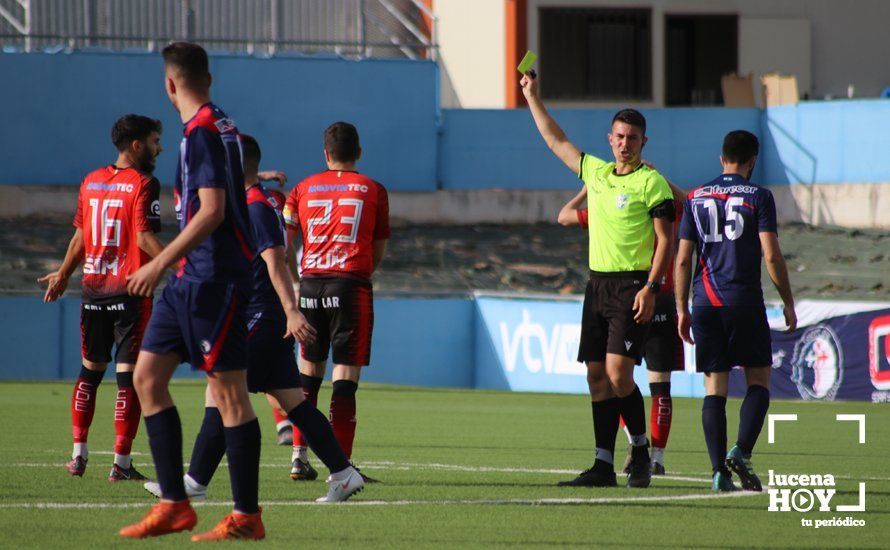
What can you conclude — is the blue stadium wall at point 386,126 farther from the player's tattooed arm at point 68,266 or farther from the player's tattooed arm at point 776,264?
the player's tattooed arm at point 776,264

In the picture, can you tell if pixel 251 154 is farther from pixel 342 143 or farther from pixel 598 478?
pixel 598 478

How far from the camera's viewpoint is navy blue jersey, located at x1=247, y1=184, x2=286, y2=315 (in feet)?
27.5

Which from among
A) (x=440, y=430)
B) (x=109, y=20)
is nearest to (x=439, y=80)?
(x=109, y=20)

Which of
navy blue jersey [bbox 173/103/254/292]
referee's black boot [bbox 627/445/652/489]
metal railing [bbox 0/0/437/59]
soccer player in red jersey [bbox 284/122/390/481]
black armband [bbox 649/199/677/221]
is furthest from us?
metal railing [bbox 0/0/437/59]

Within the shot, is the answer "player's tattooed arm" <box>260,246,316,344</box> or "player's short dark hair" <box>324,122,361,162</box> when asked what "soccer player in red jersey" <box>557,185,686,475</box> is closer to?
"player's short dark hair" <box>324,122,361,162</box>

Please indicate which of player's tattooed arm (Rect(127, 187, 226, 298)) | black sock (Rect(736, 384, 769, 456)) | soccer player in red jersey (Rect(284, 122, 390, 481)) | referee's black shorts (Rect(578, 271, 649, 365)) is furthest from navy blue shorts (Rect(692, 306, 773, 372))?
player's tattooed arm (Rect(127, 187, 226, 298))

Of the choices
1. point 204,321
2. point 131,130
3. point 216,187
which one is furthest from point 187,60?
point 131,130

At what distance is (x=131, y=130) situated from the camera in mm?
9344

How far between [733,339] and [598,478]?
1186 mm

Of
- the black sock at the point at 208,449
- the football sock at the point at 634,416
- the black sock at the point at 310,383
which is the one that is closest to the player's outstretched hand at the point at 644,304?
the football sock at the point at 634,416

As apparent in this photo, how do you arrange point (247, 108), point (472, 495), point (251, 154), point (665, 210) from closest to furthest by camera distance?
point (472, 495), point (665, 210), point (251, 154), point (247, 108)

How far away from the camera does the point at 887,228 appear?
27922 millimetres

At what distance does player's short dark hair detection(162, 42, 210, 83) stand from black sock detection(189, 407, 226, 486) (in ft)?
6.35

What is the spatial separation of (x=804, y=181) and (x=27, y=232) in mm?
15136
